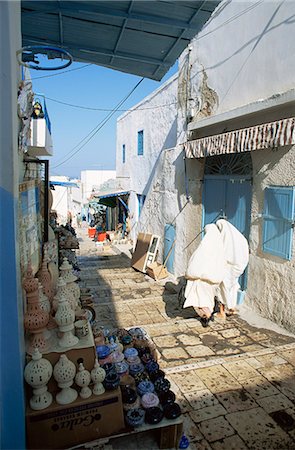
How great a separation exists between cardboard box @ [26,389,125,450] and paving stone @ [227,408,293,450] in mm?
1259

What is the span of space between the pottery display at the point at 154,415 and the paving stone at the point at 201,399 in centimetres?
75

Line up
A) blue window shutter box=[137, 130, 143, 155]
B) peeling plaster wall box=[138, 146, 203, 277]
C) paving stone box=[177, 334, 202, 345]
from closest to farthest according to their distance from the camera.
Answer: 1. paving stone box=[177, 334, 202, 345]
2. peeling plaster wall box=[138, 146, 203, 277]
3. blue window shutter box=[137, 130, 143, 155]

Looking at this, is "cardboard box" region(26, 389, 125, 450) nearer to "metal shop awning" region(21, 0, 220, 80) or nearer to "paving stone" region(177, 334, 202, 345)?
"paving stone" region(177, 334, 202, 345)

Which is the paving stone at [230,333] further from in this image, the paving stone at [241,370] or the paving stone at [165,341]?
the paving stone at [241,370]

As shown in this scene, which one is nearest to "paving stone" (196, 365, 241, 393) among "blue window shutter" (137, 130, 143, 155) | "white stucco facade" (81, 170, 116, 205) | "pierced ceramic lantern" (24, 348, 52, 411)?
"pierced ceramic lantern" (24, 348, 52, 411)

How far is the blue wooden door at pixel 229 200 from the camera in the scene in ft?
22.8

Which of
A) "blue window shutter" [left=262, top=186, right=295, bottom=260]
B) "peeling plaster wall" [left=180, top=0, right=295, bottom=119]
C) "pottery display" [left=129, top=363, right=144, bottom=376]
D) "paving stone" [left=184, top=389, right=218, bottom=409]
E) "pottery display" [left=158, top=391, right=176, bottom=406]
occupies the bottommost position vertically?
"paving stone" [left=184, top=389, right=218, bottom=409]

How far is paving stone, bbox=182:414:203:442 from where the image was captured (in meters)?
3.19

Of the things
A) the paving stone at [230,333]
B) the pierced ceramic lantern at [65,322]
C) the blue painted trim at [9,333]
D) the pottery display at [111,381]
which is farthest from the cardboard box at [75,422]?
the paving stone at [230,333]

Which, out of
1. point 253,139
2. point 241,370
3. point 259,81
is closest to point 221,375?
point 241,370

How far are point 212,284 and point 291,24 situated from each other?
4789 millimetres

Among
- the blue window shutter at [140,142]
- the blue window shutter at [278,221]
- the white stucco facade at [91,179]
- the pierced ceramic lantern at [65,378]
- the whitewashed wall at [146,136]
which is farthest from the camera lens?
the white stucco facade at [91,179]

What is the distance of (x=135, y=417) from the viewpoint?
118 inches

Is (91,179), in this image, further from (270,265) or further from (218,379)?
(218,379)
